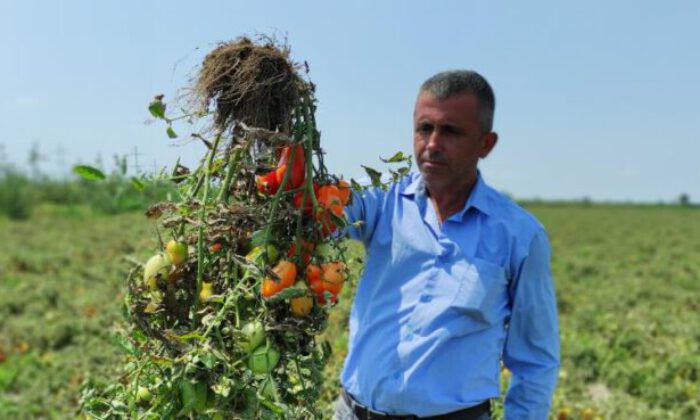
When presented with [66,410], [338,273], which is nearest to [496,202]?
[338,273]

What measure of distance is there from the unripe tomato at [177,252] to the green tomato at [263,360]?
0.31m

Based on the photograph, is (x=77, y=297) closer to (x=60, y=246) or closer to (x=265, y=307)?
(x=60, y=246)

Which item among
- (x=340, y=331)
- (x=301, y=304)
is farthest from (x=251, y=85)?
(x=340, y=331)

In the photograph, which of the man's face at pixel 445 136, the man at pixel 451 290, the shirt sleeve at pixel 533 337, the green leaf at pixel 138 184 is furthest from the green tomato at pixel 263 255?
the shirt sleeve at pixel 533 337

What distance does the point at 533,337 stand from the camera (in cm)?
221

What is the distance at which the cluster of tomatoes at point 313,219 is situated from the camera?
153 cm

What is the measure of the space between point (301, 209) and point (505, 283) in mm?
889

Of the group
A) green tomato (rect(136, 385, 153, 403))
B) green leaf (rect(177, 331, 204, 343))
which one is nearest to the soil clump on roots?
green leaf (rect(177, 331, 204, 343))

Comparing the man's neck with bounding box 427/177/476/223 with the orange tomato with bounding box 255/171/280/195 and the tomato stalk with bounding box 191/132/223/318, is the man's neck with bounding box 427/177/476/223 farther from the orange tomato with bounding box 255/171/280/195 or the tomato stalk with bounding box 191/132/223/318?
the tomato stalk with bounding box 191/132/223/318

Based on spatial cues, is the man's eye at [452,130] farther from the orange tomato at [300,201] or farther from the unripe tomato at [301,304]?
the unripe tomato at [301,304]

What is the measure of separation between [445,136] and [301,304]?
2.80ft

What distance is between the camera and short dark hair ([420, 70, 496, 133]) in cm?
212

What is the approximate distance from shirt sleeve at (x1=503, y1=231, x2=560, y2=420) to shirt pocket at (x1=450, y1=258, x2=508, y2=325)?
0.25ft

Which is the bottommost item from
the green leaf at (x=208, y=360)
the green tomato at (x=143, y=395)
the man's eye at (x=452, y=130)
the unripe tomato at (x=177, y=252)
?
the green tomato at (x=143, y=395)
